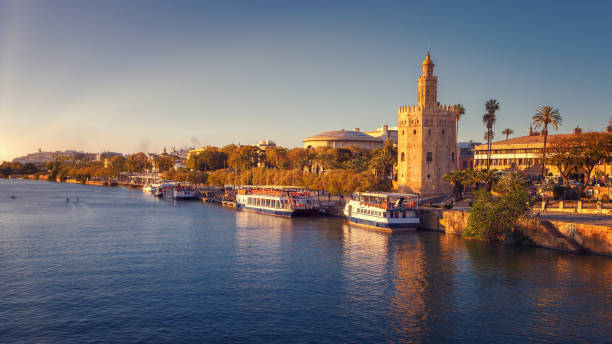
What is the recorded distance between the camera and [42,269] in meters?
48.3

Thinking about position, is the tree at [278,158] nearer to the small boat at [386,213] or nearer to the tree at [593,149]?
the small boat at [386,213]

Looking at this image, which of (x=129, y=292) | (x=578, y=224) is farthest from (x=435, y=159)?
(x=129, y=292)

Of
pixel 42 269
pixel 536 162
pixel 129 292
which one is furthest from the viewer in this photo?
pixel 536 162

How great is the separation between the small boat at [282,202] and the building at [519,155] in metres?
42.2

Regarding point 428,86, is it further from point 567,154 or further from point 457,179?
point 567,154

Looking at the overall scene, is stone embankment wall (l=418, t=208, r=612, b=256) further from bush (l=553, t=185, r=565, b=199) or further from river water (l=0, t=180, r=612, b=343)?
bush (l=553, t=185, r=565, b=199)

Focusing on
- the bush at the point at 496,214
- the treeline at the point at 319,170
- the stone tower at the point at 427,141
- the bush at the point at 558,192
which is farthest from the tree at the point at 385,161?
the bush at the point at 496,214

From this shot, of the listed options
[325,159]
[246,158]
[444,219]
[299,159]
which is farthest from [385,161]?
[246,158]

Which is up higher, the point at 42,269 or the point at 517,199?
the point at 517,199

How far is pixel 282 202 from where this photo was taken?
325ft

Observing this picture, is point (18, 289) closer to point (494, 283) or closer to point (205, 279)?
point (205, 279)

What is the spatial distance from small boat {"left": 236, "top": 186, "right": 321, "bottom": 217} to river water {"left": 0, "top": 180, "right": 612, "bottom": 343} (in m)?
27.0

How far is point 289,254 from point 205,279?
539 inches

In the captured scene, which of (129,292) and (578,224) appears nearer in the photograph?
(129,292)
